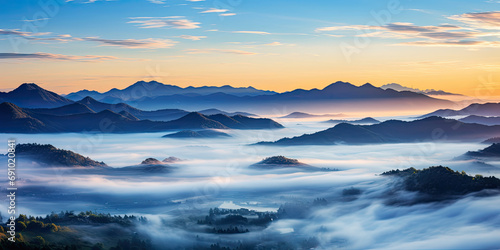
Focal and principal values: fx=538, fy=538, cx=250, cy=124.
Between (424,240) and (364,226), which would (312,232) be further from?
(424,240)

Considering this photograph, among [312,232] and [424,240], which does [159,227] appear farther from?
[424,240]

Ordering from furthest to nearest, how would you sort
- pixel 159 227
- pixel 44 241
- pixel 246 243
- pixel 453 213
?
pixel 159 227, pixel 246 243, pixel 453 213, pixel 44 241

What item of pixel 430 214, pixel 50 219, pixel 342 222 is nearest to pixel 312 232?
pixel 342 222

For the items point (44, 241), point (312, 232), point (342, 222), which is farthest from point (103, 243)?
point (342, 222)

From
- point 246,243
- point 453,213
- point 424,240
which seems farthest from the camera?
point 246,243

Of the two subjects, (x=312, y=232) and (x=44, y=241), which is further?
(x=312, y=232)

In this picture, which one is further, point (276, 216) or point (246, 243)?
point (276, 216)

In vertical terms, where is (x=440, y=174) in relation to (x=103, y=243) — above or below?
above

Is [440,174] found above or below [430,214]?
above

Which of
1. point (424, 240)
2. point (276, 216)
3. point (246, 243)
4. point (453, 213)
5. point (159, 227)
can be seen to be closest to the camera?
point (424, 240)
